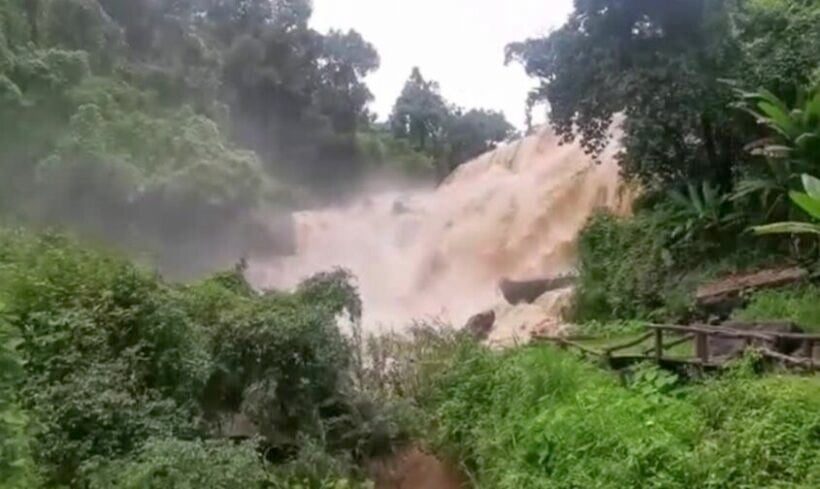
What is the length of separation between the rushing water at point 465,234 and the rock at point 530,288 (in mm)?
280

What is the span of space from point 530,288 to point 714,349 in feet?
24.8

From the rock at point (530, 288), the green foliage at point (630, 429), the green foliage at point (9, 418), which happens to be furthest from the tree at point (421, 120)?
the green foliage at point (9, 418)

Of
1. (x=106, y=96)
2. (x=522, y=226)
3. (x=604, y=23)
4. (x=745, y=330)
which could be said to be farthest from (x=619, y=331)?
(x=106, y=96)

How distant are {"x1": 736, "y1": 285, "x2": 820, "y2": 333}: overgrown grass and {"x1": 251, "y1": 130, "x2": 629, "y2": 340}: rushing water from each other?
18.1ft

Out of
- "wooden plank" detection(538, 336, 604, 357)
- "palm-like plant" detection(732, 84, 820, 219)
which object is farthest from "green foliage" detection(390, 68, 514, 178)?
"wooden plank" detection(538, 336, 604, 357)

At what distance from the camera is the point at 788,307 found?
777cm

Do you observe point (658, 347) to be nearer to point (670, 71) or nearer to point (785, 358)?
point (785, 358)

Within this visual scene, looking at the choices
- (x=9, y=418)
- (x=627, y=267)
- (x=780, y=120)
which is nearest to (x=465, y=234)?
(x=627, y=267)

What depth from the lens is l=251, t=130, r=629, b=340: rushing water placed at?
16062 millimetres

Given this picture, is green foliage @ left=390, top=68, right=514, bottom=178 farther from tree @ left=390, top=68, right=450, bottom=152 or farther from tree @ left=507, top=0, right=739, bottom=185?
tree @ left=507, top=0, right=739, bottom=185

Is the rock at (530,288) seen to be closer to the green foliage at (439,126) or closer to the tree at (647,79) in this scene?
the tree at (647,79)

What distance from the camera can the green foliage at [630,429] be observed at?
425 centimetres

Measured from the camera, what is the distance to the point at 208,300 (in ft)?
24.2

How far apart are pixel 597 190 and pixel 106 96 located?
8.39 meters
